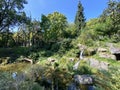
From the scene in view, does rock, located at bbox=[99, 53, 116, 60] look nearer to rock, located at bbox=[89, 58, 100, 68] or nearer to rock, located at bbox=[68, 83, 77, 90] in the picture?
rock, located at bbox=[89, 58, 100, 68]

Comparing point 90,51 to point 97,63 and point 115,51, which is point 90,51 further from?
point 97,63

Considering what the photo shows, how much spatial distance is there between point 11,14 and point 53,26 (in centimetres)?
692

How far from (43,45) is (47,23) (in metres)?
3.69

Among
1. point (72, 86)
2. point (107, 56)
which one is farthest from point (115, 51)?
point (72, 86)

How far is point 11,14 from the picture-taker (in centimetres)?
2706

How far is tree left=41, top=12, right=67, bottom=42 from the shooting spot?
3008 cm

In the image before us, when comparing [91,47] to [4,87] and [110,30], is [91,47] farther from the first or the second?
[4,87]

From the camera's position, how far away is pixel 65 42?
2442 centimetres

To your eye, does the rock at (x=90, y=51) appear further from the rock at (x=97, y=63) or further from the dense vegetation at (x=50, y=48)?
the rock at (x=97, y=63)

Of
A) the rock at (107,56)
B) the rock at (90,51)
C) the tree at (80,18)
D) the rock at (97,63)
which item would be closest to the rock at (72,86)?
the rock at (97,63)

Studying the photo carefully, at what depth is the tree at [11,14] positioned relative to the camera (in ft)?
88.8

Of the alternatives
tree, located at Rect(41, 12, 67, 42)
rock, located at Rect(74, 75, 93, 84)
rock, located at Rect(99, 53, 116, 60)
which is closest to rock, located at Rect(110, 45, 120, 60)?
rock, located at Rect(99, 53, 116, 60)

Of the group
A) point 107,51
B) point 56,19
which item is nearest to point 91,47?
point 107,51

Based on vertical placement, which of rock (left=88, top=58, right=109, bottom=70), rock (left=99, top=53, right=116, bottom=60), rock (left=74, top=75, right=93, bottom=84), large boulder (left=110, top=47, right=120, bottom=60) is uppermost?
large boulder (left=110, top=47, right=120, bottom=60)
